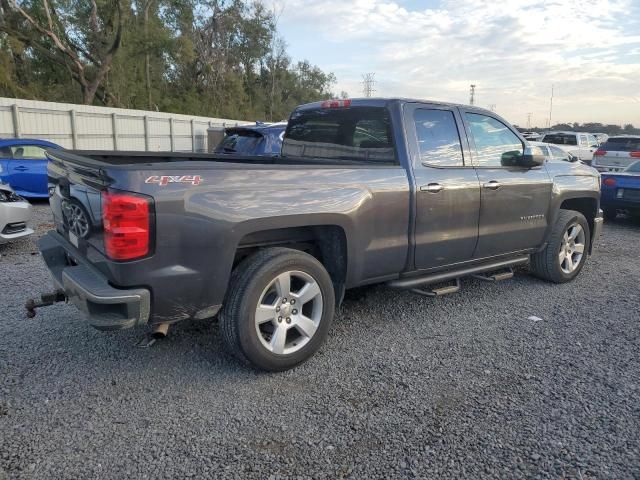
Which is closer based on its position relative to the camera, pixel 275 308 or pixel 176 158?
pixel 275 308

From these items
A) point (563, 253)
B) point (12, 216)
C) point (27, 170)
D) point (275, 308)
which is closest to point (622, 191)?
point (563, 253)

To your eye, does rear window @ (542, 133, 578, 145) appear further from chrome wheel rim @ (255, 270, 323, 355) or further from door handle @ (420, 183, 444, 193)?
chrome wheel rim @ (255, 270, 323, 355)

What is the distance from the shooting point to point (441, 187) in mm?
4125

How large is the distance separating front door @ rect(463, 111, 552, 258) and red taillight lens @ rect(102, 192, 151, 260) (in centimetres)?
296

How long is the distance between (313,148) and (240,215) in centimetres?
190

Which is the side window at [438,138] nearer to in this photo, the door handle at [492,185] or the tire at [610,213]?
the door handle at [492,185]

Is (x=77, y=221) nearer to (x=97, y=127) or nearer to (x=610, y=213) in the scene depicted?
(x=610, y=213)

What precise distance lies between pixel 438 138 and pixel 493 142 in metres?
0.82

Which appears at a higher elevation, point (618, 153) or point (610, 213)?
point (618, 153)

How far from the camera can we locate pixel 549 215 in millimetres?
5199

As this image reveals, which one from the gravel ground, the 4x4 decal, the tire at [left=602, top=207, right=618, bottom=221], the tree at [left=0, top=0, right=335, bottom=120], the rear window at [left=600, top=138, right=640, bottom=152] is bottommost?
the gravel ground

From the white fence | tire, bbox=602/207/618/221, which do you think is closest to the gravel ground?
tire, bbox=602/207/618/221

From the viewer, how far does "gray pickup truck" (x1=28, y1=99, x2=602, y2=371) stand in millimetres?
2852

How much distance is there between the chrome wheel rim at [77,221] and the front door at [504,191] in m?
3.21
